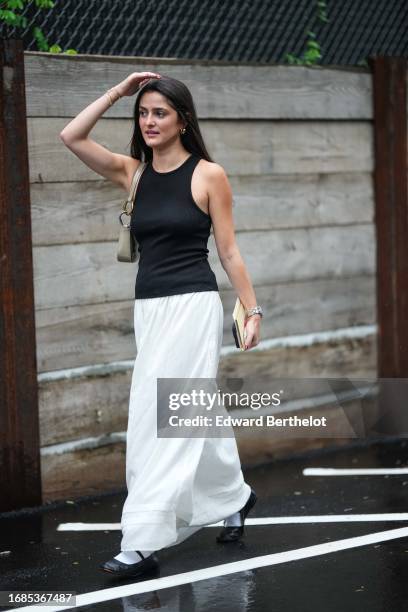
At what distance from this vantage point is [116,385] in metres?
6.88

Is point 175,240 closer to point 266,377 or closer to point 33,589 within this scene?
point 33,589

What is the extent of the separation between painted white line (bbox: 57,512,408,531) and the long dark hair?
183cm

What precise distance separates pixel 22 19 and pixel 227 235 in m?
2.27

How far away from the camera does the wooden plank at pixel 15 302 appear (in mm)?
6238

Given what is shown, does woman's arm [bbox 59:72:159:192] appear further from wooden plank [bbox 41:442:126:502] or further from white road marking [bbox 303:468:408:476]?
white road marking [bbox 303:468:408:476]

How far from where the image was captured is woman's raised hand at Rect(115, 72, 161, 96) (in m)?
5.16

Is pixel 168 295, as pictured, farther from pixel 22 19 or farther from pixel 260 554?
pixel 22 19

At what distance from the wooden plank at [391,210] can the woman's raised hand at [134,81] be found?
10.5ft

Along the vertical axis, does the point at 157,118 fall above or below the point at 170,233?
above

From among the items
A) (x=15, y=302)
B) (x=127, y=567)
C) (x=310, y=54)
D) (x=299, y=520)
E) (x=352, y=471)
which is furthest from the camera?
(x=310, y=54)

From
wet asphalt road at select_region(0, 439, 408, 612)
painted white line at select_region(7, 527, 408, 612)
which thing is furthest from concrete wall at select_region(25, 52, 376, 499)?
painted white line at select_region(7, 527, 408, 612)

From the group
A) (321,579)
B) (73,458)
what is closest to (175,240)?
(321,579)

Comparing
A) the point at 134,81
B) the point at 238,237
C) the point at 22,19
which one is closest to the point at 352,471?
the point at 238,237

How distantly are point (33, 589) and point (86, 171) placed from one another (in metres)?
2.50
